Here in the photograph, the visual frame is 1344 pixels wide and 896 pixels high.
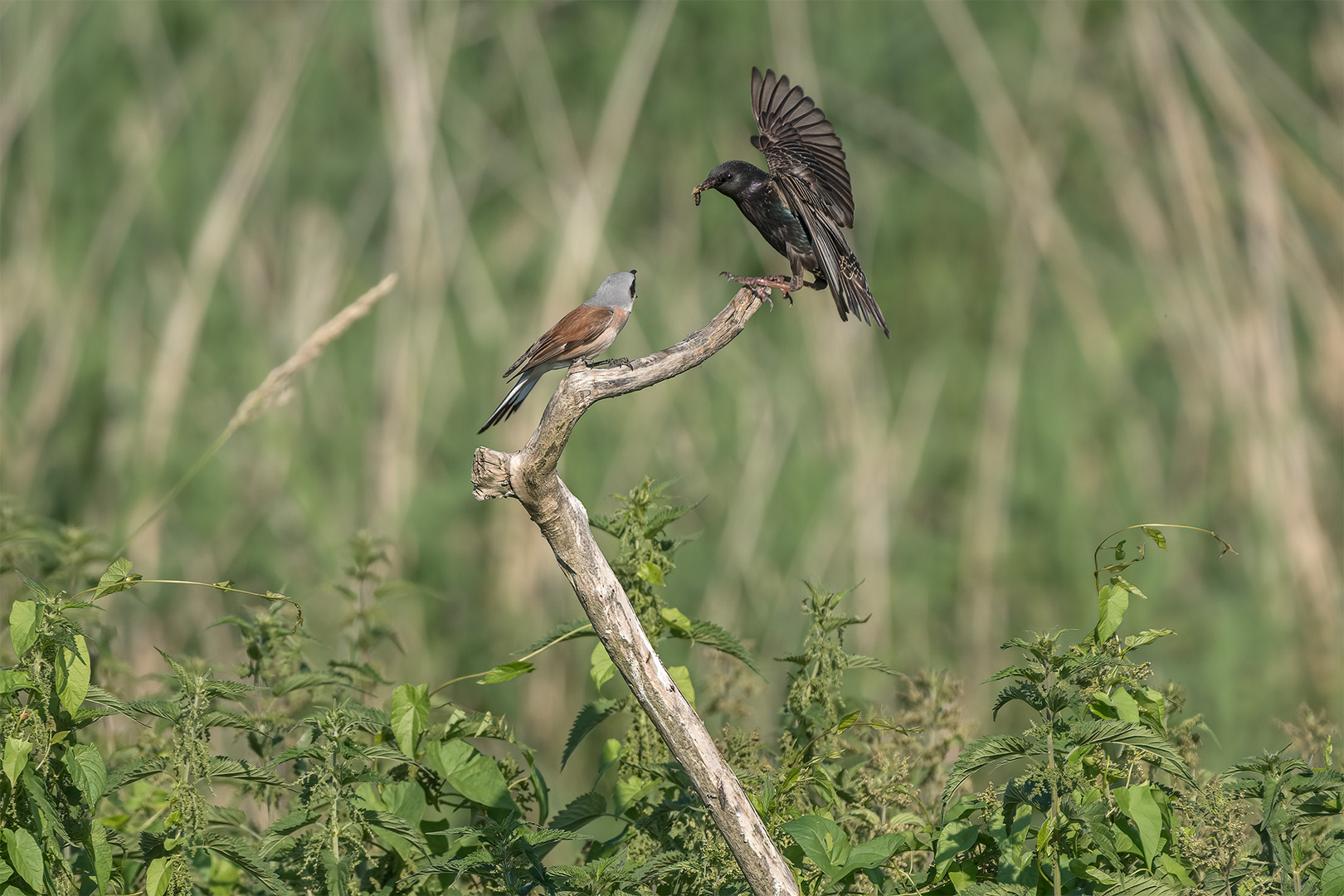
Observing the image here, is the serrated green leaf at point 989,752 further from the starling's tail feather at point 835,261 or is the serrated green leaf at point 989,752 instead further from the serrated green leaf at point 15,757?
the serrated green leaf at point 15,757

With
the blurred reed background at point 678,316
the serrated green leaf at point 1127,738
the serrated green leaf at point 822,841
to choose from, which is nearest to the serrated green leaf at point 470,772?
the serrated green leaf at point 822,841

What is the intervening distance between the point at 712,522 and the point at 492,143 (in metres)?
3.10

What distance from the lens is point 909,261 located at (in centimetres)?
955

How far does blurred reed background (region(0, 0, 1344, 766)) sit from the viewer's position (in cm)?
890

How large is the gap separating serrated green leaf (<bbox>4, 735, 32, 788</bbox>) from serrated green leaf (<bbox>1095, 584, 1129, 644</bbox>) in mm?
2266

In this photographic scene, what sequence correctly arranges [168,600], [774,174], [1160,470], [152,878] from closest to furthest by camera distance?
1. [152,878]
2. [774,174]
3. [168,600]
4. [1160,470]

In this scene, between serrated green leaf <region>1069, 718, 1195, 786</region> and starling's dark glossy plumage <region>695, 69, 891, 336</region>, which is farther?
starling's dark glossy plumage <region>695, 69, 891, 336</region>

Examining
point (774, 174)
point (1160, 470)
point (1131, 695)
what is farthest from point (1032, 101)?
point (1131, 695)

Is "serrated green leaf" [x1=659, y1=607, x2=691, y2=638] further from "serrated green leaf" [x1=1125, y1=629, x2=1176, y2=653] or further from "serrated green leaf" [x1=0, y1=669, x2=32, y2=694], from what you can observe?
"serrated green leaf" [x1=0, y1=669, x2=32, y2=694]

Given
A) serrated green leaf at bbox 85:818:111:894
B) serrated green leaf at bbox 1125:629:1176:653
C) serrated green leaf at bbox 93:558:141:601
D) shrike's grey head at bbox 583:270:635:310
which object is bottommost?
serrated green leaf at bbox 85:818:111:894

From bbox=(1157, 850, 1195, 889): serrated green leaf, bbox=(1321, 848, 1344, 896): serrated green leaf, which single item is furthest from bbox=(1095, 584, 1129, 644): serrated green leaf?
bbox=(1321, 848, 1344, 896): serrated green leaf

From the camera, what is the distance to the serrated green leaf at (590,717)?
3.32 m

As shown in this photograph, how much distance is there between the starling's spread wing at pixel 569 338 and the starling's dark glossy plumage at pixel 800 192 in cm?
47

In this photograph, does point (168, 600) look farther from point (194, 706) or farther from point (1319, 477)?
point (1319, 477)
